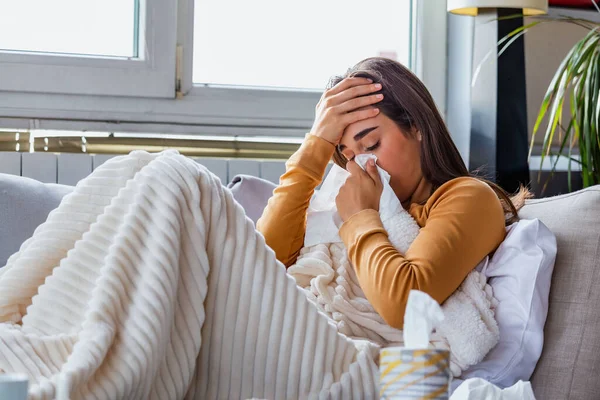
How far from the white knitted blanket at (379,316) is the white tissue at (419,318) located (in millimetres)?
685

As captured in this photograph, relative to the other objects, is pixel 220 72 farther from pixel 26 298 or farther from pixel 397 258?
pixel 26 298

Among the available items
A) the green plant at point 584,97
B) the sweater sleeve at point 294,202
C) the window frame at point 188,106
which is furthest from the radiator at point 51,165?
the green plant at point 584,97

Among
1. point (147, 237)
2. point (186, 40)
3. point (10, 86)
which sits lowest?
point (147, 237)

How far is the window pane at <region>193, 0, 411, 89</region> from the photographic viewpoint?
261 centimetres

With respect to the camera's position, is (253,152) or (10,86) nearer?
(10,86)

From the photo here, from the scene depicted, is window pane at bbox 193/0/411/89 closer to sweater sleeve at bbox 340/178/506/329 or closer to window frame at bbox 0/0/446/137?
window frame at bbox 0/0/446/137

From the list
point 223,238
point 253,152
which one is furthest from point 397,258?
point 253,152

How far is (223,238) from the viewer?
1154mm

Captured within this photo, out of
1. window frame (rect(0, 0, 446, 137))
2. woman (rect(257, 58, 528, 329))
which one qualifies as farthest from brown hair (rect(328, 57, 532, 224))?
window frame (rect(0, 0, 446, 137))

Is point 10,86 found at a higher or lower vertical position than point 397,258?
higher

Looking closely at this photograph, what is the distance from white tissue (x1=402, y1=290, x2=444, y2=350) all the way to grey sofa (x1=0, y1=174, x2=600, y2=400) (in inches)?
31.0

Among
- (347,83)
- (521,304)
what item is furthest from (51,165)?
(521,304)

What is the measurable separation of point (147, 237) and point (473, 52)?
1.75 meters

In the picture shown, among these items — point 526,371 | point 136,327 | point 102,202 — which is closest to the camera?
point 136,327
